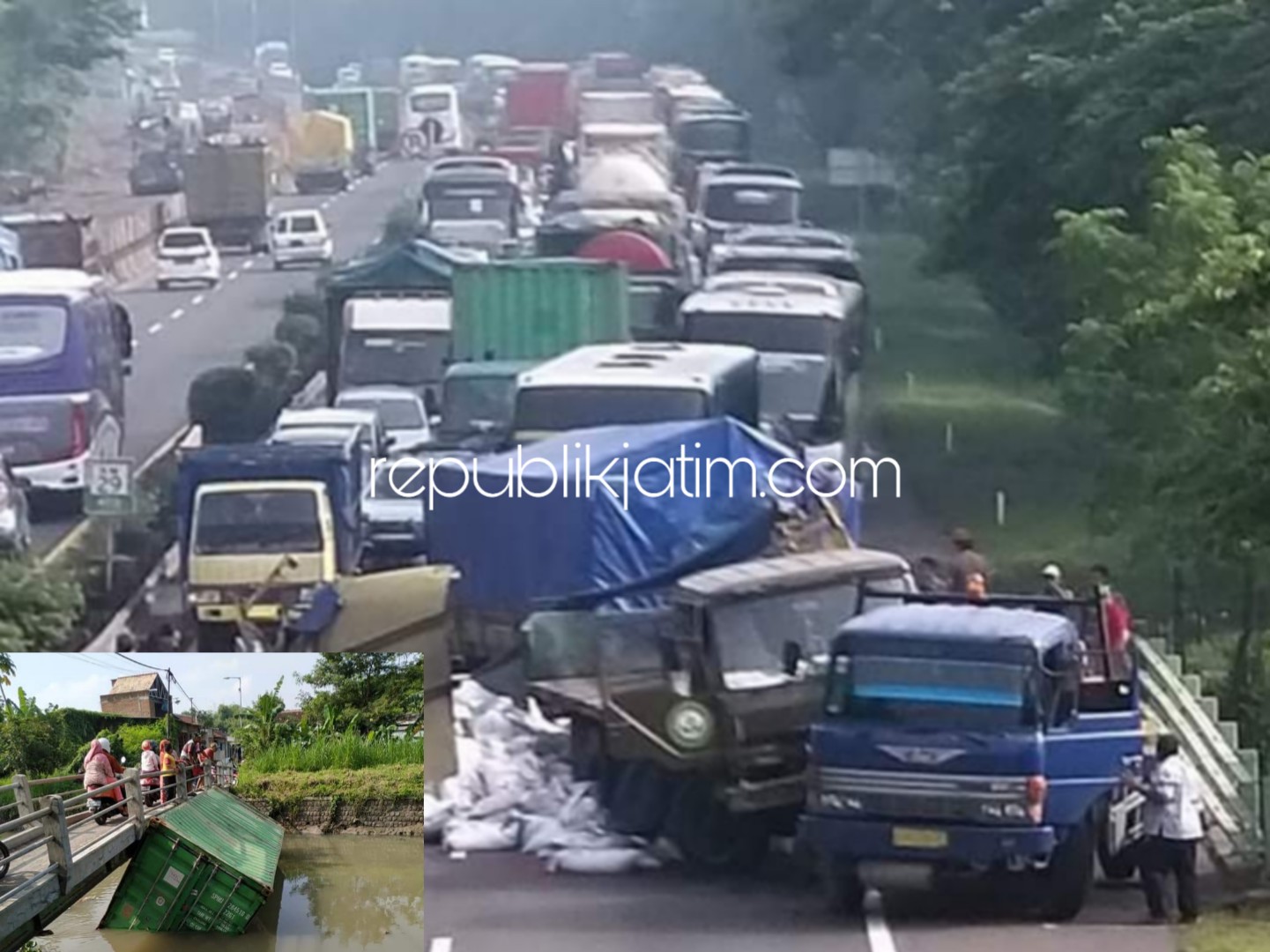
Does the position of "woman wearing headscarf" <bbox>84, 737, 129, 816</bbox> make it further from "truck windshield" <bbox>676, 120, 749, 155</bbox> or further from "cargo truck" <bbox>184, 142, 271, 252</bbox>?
"truck windshield" <bbox>676, 120, 749, 155</bbox>

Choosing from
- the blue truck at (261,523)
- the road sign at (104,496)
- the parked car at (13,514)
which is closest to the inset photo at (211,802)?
the blue truck at (261,523)

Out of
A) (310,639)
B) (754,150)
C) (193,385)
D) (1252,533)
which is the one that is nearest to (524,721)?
(310,639)

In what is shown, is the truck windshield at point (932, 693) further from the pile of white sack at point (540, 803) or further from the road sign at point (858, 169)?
the road sign at point (858, 169)

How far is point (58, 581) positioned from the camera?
240 inches

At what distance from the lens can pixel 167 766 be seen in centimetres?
637

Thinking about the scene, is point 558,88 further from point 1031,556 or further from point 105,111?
point 1031,556

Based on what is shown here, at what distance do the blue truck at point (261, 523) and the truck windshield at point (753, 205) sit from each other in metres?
1.29

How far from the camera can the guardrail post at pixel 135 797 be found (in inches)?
255

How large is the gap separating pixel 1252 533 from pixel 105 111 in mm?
3613

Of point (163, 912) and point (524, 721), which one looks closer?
point (524, 721)

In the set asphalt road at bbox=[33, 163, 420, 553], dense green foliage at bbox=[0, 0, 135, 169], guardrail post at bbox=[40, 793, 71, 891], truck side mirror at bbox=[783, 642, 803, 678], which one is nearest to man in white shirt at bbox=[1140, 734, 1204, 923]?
truck side mirror at bbox=[783, 642, 803, 678]

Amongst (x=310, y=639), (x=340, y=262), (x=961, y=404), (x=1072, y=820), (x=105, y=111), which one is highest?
(x=105, y=111)

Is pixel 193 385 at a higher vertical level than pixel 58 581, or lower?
higher

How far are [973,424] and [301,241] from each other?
204cm
